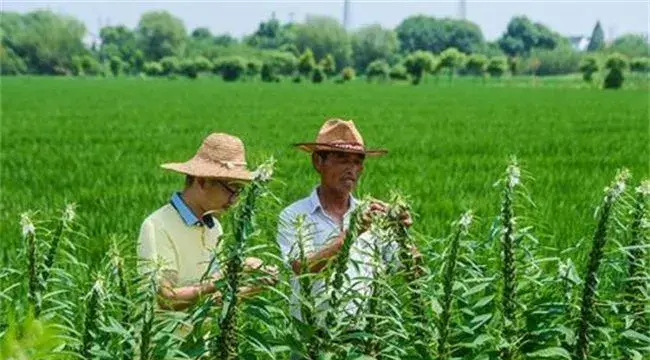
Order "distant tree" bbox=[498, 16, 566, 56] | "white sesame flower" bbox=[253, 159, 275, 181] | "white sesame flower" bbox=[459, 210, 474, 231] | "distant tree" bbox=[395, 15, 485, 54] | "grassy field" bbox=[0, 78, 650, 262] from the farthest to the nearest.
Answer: "distant tree" bbox=[498, 16, 566, 56] → "distant tree" bbox=[395, 15, 485, 54] → "grassy field" bbox=[0, 78, 650, 262] → "white sesame flower" bbox=[459, 210, 474, 231] → "white sesame flower" bbox=[253, 159, 275, 181]

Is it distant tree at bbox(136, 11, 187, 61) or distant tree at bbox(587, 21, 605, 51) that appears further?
distant tree at bbox(587, 21, 605, 51)

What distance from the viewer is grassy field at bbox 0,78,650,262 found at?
24.7ft

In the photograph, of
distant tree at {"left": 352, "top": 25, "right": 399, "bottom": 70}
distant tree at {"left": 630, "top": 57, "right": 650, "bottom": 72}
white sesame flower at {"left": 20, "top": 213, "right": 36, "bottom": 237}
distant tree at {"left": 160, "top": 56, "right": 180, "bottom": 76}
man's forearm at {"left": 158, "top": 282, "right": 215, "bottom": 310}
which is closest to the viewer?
white sesame flower at {"left": 20, "top": 213, "right": 36, "bottom": 237}

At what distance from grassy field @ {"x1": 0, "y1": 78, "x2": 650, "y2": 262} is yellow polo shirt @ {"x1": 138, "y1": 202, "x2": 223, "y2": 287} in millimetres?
345

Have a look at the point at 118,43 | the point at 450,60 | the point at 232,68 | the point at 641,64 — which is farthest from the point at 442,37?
the point at 641,64

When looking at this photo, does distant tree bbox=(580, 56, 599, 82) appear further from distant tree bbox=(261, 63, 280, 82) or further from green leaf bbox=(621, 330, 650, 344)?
green leaf bbox=(621, 330, 650, 344)

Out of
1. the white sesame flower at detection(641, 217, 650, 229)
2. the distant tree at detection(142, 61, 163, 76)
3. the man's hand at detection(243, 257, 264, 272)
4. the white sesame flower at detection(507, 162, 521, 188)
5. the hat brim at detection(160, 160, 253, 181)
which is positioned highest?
the white sesame flower at detection(507, 162, 521, 188)

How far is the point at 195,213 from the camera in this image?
2957mm

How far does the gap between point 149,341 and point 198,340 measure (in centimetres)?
19

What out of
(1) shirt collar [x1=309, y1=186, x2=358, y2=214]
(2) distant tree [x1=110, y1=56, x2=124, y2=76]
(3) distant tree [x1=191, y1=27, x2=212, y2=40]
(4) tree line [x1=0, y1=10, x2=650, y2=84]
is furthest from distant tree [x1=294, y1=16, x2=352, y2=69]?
(1) shirt collar [x1=309, y1=186, x2=358, y2=214]

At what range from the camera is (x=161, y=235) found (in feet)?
9.62

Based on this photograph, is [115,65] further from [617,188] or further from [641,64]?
[617,188]

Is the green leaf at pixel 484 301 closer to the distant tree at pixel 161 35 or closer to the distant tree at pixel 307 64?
the distant tree at pixel 307 64

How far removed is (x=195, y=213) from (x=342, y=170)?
0.39 metres
